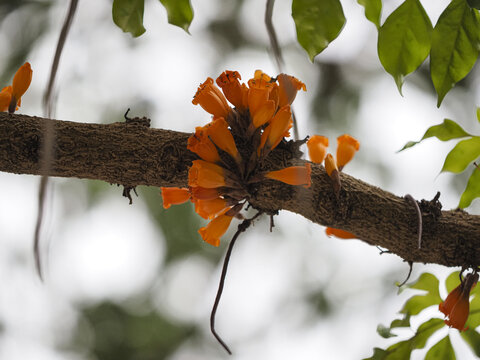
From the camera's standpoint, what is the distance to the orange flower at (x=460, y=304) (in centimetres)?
58

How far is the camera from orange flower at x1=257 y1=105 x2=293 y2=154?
0.49 metres

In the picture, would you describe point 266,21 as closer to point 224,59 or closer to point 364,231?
point 364,231

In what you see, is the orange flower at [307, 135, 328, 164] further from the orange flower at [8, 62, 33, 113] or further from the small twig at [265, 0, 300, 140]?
the orange flower at [8, 62, 33, 113]

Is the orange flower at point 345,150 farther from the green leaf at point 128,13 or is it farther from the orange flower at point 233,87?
the green leaf at point 128,13

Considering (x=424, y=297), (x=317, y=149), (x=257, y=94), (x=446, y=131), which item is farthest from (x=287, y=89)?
(x=424, y=297)

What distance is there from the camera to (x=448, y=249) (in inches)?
22.2

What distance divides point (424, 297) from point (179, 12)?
0.52m

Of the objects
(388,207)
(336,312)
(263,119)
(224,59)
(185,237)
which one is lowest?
(336,312)

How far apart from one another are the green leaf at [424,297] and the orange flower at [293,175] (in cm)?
35

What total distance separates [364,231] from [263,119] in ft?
0.54

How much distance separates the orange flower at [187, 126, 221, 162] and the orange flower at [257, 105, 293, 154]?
46 mm

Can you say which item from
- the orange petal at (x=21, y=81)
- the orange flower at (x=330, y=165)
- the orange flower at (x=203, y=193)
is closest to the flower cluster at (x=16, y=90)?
the orange petal at (x=21, y=81)

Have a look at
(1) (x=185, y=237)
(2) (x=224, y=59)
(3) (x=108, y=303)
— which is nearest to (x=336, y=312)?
(1) (x=185, y=237)

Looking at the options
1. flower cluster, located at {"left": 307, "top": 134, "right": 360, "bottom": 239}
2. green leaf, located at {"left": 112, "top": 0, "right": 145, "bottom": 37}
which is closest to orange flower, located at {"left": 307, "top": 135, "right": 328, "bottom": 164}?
flower cluster, located at {"left": 307, "top": 134, "right": 360, "bottom": 239}
